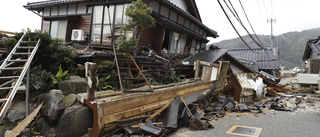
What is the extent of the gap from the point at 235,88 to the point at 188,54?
6005 mm

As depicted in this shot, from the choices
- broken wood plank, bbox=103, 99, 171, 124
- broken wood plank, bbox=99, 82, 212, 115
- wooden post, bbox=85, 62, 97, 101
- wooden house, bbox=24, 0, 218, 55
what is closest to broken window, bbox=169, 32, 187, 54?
wooden house, bbox=24, 0, 218, 55

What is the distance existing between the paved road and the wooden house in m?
6.01

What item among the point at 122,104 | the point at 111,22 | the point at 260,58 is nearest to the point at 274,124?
the point at 122,104

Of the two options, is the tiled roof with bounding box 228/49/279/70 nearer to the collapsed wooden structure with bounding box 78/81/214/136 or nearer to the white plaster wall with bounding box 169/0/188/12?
the white plaster wall with bounding box 169/0/188/12

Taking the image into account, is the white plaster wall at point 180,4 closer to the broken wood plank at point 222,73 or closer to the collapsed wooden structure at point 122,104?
the broken wood plank at point 222,73

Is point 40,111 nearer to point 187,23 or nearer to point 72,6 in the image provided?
point 72,6

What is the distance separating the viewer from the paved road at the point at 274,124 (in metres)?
4.96

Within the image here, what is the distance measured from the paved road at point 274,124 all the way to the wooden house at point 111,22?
6009 millimetres

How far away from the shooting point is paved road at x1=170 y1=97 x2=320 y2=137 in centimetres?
496

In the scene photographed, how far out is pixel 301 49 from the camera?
5944 centimetres

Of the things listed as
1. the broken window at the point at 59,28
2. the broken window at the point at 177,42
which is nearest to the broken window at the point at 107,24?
the broken window at the point at 177,42

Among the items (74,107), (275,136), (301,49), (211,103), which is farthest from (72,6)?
(301,49)

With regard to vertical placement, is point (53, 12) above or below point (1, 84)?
above

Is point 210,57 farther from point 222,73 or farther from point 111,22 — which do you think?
point 111,22
